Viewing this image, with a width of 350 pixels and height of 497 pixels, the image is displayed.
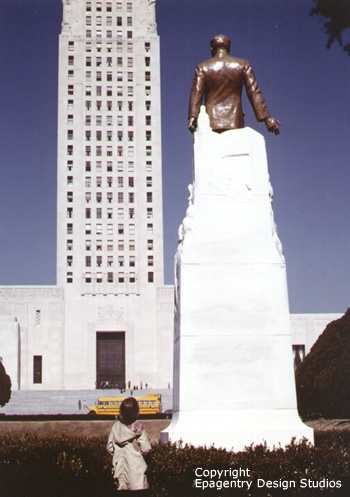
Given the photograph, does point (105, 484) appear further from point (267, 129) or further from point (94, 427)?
point (94, 427)

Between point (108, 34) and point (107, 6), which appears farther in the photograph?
point (107, 6)

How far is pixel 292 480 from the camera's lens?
8.74m

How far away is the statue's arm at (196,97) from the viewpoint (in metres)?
12.6

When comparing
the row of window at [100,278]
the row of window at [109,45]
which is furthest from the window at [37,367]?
the row of window at [109,45]

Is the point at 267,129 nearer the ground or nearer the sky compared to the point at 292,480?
nearer the sky

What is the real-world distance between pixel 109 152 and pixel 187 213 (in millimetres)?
60883

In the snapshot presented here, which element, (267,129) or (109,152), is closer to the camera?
(267,129)

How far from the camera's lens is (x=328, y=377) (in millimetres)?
22766

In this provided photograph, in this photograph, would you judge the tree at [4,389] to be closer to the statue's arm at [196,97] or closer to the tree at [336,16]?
the statue's arm at [196,97]

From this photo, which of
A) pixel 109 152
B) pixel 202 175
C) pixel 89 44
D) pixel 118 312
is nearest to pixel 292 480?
pixel 202 175

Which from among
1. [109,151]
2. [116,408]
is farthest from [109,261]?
[116,408]

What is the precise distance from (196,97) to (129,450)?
716cm

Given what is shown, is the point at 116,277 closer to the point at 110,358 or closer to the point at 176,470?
the point at 110,358

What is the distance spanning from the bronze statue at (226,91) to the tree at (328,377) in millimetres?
12074
